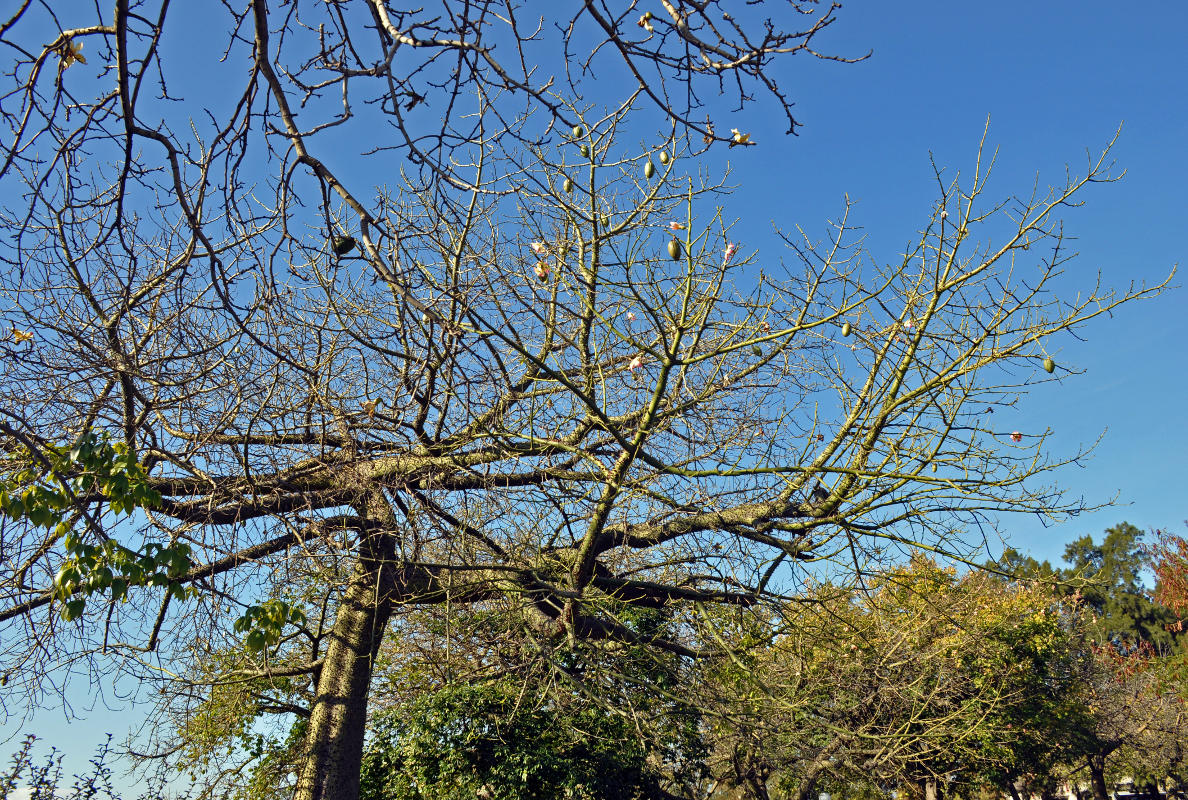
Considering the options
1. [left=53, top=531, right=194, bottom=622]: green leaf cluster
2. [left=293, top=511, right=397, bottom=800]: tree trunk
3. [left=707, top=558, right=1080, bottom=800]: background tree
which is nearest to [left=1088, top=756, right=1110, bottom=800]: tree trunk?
[left=707, top=558, right=1080, bottom=800]: background tree

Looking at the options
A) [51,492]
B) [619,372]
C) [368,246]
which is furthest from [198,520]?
[368,246]

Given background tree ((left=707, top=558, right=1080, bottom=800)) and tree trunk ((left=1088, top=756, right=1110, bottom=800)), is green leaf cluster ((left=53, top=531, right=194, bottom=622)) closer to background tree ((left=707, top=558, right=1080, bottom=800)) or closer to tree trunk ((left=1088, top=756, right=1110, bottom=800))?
background tree ((left=707, top=558, right=1080, bottom=800))

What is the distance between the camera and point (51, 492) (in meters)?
3.48

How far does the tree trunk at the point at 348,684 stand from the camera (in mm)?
6535

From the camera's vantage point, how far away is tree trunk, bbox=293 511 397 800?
6535 millimetres

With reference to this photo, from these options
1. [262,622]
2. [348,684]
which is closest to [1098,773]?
[348,684]

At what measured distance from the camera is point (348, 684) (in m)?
6.87

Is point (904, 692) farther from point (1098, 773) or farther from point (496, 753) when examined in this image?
point (1098, 773)

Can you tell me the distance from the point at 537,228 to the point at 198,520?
3.54m

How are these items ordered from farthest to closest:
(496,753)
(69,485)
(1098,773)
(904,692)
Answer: (1098,773) → (904,692) → (496,753) → (69,485)

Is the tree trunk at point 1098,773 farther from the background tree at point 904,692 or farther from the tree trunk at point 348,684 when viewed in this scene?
the tree trunk at point 348,684

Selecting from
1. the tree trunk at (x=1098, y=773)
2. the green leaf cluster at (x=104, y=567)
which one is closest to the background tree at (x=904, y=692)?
the tree trunk at (x=1098, y=773)

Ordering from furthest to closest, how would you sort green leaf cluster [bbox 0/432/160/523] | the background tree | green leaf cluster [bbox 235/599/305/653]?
the background tree < green leaf cluster [bbox 235/599/305/653] < green leaf cluster [bbox 0/432/160/523]

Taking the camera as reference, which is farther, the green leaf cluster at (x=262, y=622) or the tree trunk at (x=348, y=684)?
the tree trunk at (x=348, y=684)
